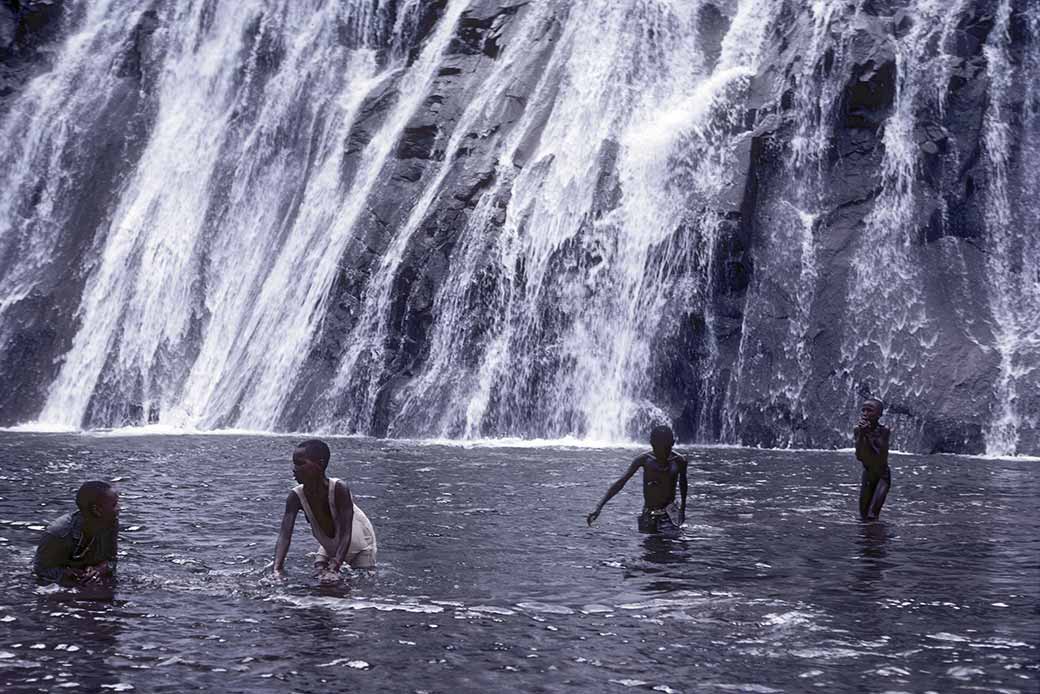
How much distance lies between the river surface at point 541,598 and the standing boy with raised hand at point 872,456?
1.00 feet

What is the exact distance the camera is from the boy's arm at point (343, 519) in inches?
384

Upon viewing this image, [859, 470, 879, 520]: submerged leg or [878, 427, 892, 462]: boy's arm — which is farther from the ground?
[878, 427, 892, 462]: boy's arm

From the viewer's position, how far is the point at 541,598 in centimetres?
933

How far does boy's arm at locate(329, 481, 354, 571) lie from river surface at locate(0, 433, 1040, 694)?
27 centimetres

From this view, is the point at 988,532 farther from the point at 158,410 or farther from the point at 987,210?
the point at 158,410

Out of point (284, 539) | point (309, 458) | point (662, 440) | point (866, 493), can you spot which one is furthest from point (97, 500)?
point (866, 493)

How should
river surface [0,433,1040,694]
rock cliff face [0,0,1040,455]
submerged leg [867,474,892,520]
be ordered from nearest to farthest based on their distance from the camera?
river surface [0,433,1040,694]
submerged leg [867,474,892,520]
rock cliff face [0,0,1040,455]

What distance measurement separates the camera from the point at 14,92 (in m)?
42.0

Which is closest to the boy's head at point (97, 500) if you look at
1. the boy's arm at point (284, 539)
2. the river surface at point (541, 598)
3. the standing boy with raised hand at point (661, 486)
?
the river surface at point (541, 598)

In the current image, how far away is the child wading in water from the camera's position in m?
9.49

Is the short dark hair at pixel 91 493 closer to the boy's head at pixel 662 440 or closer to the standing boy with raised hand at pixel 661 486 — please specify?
the standing boy with raised hand at pixel 661 486

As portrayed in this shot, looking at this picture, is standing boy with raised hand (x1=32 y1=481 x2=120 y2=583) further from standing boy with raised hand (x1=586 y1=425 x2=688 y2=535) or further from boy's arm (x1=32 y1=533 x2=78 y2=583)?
standing boy with raised hand (x1=586 y1=425 x2=688 y2=535)

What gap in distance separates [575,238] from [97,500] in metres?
23.0

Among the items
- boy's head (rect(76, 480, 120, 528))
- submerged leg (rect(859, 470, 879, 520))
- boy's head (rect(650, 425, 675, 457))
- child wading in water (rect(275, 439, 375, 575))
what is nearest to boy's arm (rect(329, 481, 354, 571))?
child wading in water (rect(275, 439, 375, 575))
